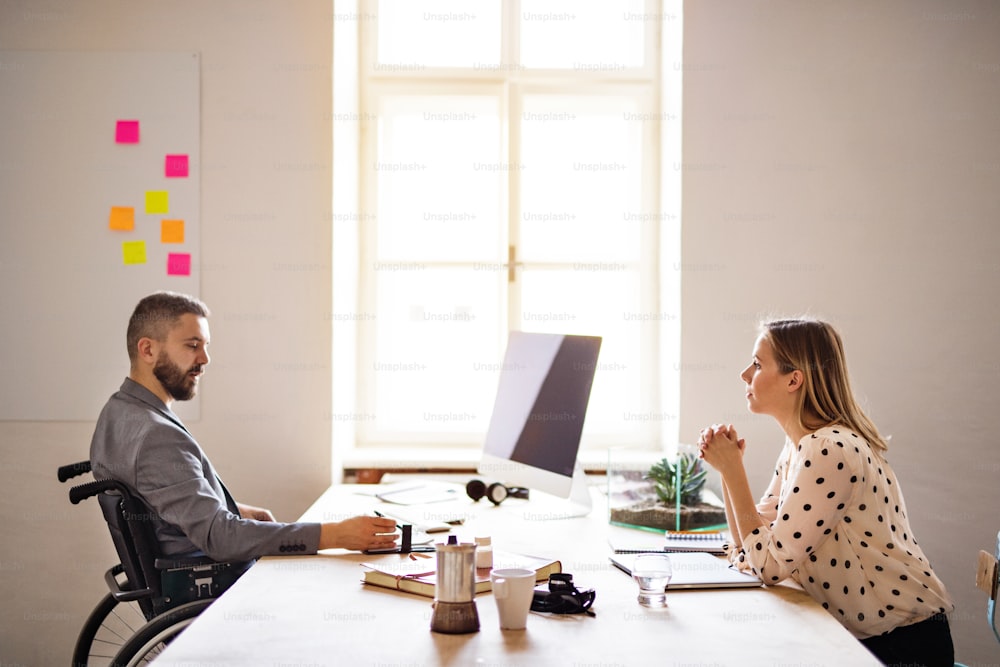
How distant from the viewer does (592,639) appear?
5.03ft

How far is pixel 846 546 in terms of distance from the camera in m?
1.87

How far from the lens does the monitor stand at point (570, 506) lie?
2.62 m

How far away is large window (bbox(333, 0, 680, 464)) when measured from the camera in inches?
143

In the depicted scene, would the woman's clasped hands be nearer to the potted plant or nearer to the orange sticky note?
the potted plant

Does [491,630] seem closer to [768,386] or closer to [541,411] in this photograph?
[768,386]

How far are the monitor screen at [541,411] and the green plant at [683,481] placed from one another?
0.27 m

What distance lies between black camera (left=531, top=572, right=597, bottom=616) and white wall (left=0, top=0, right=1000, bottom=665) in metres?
1.64

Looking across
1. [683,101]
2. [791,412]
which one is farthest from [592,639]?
[683,101]

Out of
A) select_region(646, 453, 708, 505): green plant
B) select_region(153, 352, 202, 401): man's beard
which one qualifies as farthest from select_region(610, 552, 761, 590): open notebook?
select_region(153, 352, 202, 401): man's beard

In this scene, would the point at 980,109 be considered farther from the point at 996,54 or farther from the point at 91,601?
the point at 91,601

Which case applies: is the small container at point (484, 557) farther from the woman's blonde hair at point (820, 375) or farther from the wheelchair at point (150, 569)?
the woman's blonde hair at point (820, 375)

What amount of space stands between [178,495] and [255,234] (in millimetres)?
1402

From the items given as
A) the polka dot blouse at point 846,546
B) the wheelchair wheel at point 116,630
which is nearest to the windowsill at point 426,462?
the wheelchair wheel at point 116,630

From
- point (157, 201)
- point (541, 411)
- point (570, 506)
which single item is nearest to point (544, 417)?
point (541, 411)
